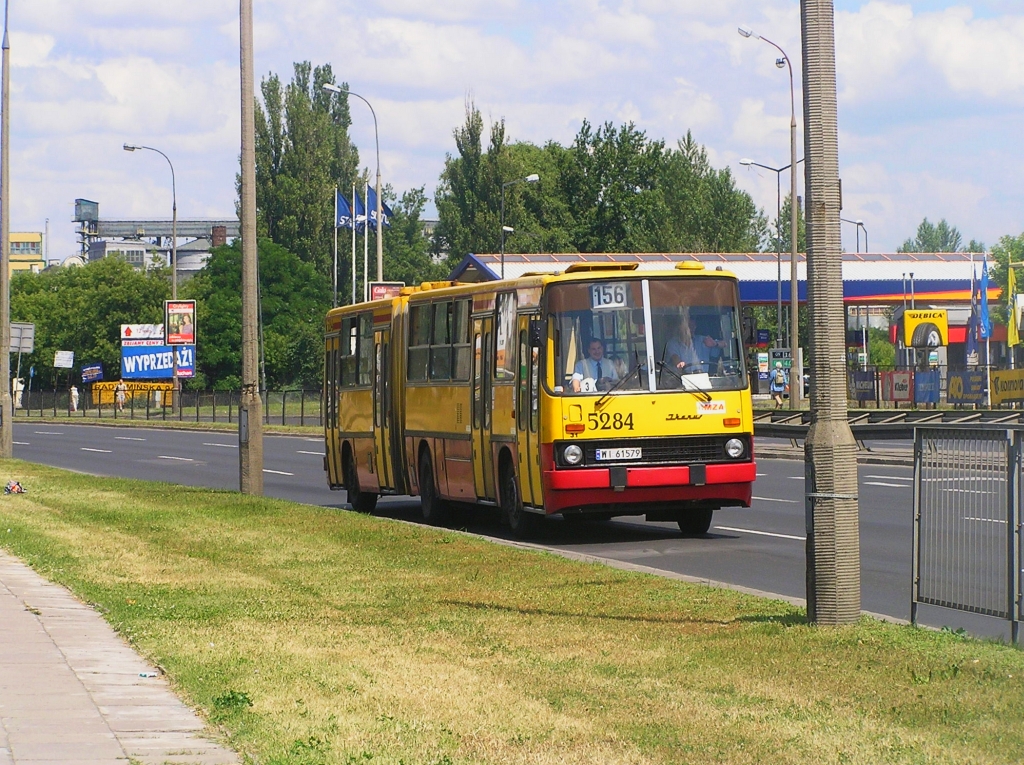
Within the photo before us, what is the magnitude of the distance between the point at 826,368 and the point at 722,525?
34.7ft

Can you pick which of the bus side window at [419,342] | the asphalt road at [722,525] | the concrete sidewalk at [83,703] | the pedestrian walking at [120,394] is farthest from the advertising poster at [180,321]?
the concrete sidewalk at [83,703]

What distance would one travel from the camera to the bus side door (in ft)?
79.1

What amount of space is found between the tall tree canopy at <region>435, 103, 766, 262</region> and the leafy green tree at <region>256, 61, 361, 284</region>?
29.4ft

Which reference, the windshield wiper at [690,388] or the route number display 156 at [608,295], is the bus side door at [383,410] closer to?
the route number display 156 at [608,295]

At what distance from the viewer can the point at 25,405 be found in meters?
103

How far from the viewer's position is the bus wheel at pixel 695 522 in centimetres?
1948

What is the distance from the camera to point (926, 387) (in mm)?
55781

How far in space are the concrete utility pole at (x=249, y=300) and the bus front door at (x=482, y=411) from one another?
4.20 meters

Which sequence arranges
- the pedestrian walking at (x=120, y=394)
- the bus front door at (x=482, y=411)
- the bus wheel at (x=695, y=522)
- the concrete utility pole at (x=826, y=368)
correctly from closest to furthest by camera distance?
the concrete utility pole at (x=826, y=368) < the bus wheel at (x=695, y=522) < the bus front door at (x=482, y=411) < the pedestrian walking at (x=120, y=394)

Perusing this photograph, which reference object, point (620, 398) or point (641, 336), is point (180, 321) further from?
point (620, 398)

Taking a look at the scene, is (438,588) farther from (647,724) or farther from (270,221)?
(270,221)

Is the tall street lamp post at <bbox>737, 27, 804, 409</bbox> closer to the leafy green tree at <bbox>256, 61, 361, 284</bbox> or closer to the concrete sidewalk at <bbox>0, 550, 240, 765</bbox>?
the concrete sidewalk at <bbox>0, 550, 240, 765</bbox>

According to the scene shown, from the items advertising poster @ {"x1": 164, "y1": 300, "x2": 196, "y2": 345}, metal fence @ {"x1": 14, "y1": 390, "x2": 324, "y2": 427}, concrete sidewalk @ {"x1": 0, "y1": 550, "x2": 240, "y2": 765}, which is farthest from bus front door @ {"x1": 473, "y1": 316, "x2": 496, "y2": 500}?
advertising poster @ {"x1": 164, "y1": 300, "x2": 196, "y2": 345}

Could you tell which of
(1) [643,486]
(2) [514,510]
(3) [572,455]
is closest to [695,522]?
(1) [643,486]
